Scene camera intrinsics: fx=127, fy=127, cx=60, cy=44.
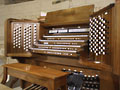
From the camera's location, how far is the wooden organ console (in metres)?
1.43

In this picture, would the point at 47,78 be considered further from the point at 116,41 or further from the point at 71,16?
the point at 71,16

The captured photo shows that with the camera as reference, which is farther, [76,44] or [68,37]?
[68,37]

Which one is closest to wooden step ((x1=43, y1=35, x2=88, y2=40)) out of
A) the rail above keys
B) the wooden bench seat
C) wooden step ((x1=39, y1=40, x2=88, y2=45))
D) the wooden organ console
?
the wooden organ console

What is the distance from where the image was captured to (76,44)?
1932 millimetres

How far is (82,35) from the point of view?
2006 mm

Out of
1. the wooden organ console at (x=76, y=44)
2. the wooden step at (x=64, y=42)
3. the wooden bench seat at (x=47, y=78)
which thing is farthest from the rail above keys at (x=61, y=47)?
the wooden bench seat at (x=47, y=78)

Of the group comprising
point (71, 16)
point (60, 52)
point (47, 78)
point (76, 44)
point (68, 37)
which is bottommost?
point (47, 78)

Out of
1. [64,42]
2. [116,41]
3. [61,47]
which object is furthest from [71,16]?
[116,41]

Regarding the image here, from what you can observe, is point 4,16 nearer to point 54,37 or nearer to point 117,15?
point 54,37

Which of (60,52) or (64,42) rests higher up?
(64,42)

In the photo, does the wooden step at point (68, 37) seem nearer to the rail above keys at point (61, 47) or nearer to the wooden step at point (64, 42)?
the wooden step at point (64, 42)

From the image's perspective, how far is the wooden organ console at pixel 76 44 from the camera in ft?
4.70

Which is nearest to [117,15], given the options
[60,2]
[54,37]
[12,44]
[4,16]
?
[54,37]

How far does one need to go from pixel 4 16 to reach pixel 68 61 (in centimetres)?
342
